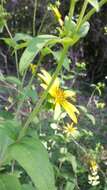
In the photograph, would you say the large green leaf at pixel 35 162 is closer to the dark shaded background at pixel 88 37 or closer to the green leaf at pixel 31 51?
the green leaf at pixel 31 51

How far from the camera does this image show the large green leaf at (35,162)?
0.92 metres

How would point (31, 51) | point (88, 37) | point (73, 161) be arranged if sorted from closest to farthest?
point (31, 51), point (73, 161), point (88, 37)

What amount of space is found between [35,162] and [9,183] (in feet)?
0.38

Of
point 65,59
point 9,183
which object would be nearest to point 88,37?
point 65,59

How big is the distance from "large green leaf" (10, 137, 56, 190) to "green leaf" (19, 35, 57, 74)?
5.4 inches

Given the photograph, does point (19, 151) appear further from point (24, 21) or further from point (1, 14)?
point (24, 21)

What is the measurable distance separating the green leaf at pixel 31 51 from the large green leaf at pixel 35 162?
136 millimetres

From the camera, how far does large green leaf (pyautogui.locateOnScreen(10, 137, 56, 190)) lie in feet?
3.02

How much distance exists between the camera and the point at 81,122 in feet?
10.3

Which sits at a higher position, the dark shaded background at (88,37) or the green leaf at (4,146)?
the green leaf at (4,146)

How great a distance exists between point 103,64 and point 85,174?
2.19 meters

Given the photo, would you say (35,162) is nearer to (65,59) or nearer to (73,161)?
(65,59)

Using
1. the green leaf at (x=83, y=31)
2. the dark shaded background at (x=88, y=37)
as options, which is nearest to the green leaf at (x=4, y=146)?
the green leaf at (x=83, y=31)

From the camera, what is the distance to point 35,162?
947mm
